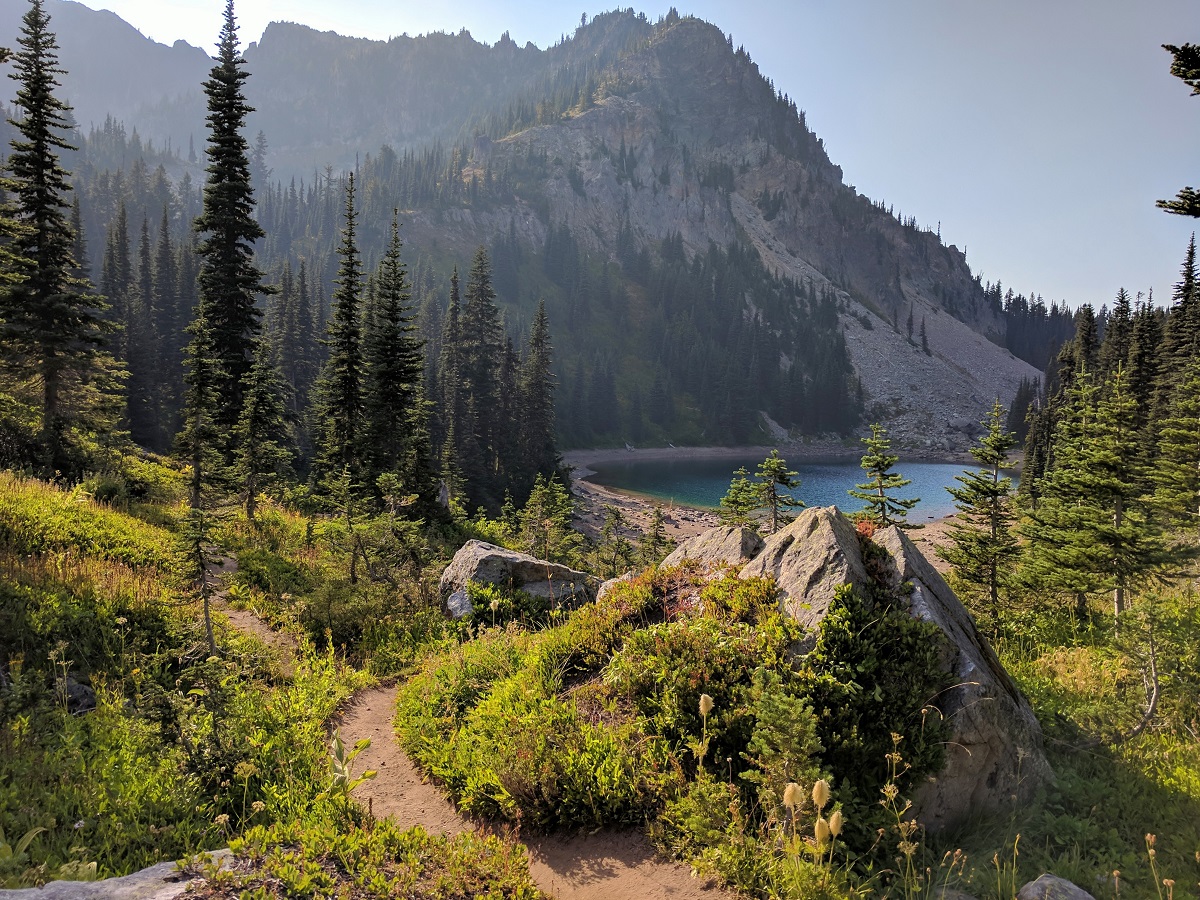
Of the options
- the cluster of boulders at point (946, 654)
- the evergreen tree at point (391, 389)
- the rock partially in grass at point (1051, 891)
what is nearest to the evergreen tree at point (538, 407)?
the evergreen tree at point (391, 389)

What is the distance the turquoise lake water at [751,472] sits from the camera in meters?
82.8

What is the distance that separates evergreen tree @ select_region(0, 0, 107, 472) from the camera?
15859 millimetres

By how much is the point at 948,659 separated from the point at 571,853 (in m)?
4.45

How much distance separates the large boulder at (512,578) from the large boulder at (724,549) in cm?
345

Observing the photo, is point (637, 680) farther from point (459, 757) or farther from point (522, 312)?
point (522, 312)

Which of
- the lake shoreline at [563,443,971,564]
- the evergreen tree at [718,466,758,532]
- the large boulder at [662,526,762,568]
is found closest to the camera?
the large boulder at [662,526,762,568]

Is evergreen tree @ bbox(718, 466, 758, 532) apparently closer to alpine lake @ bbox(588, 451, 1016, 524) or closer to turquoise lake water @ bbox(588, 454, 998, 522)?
alpine lake @ bbox(588, 451, 1016, 524)

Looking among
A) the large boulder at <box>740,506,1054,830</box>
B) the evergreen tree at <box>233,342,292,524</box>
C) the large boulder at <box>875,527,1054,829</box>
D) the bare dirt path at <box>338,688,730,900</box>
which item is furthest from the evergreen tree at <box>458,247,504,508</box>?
the large boulder at <box>875,527,1054,829</box>

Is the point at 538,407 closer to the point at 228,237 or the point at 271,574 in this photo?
the point at 228,237

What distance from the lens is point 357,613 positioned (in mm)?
11500

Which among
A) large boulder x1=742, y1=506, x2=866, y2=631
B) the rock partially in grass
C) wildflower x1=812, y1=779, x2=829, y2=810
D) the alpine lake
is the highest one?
large boulder x1=742, y1=506, x2=866, y2=631

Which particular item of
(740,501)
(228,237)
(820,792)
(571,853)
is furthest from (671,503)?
(820,792)

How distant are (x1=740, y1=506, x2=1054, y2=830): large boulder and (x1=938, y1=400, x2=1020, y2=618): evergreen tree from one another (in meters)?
8.73

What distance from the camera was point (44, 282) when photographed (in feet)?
54.0
